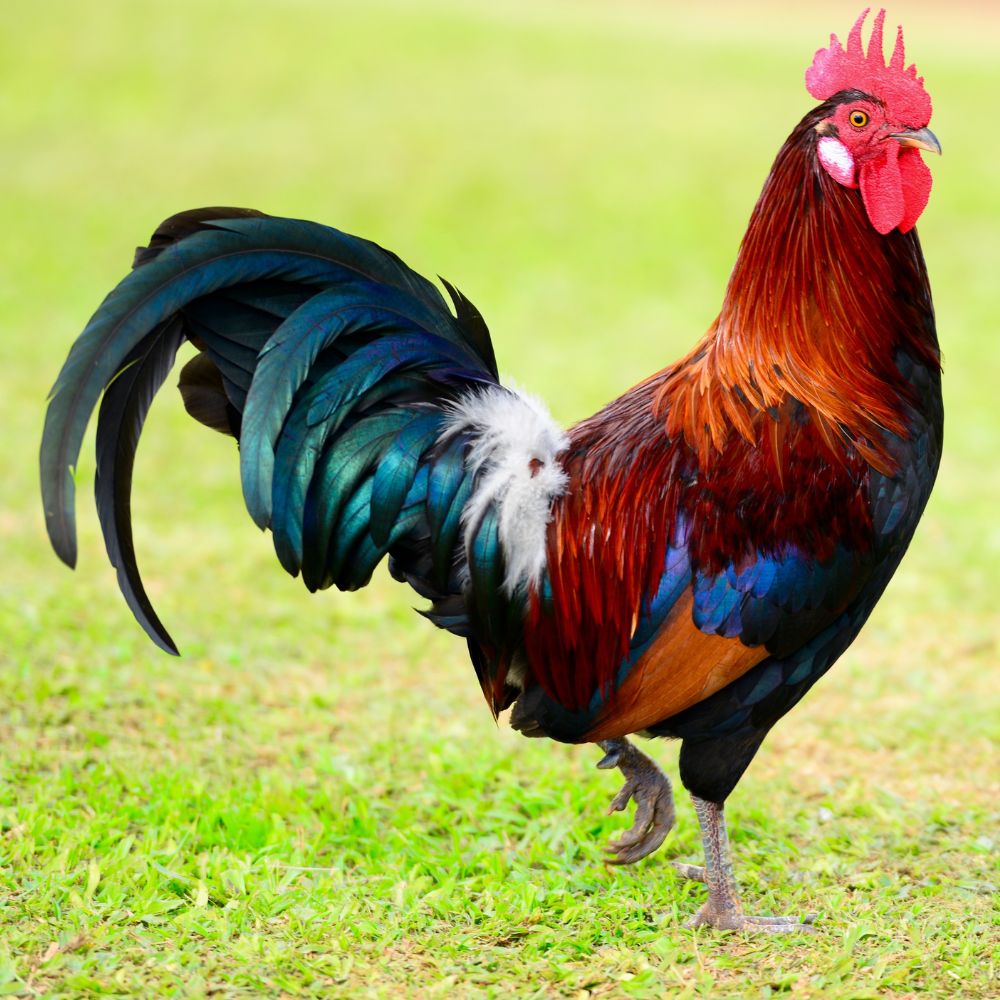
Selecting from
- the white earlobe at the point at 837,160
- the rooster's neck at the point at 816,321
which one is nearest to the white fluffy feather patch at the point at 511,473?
the rooster's neck at the point at 816,321

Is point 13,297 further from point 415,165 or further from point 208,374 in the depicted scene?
point 208,374

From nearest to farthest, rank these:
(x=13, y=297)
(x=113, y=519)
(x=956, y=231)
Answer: (x=113, y=519)
(x=13, y=297)
(x=956, y=231)

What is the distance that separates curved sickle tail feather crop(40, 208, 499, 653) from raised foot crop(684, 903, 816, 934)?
1.11 metres

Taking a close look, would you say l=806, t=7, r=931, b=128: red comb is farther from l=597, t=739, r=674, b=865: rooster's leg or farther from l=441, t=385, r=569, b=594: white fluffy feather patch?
l=597, t=739, r=674, b=865: rooster's leg

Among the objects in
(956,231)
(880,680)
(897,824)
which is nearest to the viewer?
(897,824)

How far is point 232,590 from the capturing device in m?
6.48

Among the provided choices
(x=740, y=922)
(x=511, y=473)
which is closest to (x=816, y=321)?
(x=511, y=473)

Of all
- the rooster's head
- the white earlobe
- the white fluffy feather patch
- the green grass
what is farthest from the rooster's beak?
the green grass

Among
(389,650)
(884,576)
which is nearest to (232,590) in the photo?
(389,650)

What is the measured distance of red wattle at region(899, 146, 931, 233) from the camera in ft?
10.7

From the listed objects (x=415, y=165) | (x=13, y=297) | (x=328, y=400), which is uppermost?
(x=415, y=165)

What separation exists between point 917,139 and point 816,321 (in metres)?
0.52

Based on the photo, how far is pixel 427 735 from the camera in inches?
197

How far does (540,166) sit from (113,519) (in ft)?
39.2
